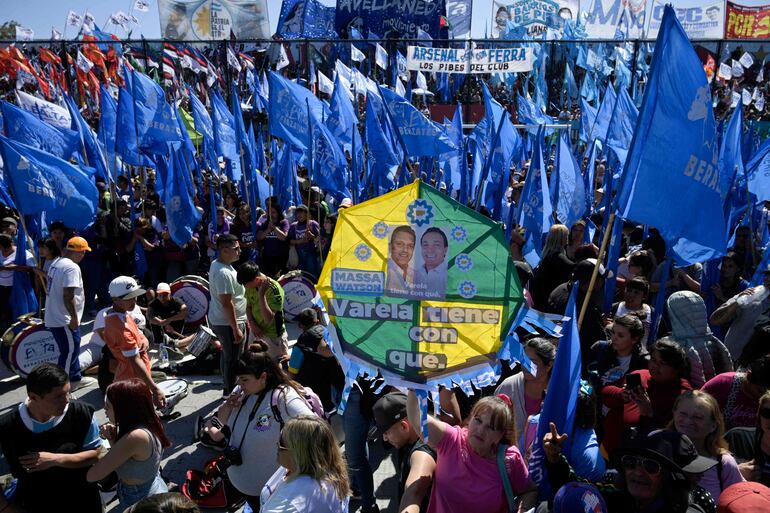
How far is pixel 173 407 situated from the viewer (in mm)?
5945

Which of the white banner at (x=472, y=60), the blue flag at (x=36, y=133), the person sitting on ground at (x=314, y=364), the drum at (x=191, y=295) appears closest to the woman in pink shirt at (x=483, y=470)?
the person sitting on ground at (x=314, y=364)

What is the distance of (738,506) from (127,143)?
10.5 metres

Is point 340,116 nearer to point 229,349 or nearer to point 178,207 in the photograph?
point 178,207

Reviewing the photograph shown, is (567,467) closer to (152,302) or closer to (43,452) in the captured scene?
(43,452)

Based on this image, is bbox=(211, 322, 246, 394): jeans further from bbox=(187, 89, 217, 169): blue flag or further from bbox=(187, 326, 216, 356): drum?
bbox=(187, 89, 217, 169): blue flag

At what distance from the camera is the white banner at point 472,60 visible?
1424 cm

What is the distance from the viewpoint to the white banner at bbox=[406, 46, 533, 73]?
1424cm

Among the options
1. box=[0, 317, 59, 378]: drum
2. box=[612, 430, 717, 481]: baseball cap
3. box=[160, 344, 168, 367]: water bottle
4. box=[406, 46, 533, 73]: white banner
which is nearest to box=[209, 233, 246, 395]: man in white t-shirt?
box=[160, 344, 168, 367]: water bottle

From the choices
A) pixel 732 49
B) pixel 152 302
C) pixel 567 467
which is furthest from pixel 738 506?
pixel 732 49

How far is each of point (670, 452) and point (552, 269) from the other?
12.3 feet

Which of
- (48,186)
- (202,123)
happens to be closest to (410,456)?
(48,186)

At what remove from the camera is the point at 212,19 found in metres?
35.8

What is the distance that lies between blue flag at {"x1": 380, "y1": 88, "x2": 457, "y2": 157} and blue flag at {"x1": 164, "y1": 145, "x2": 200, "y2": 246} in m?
3.33

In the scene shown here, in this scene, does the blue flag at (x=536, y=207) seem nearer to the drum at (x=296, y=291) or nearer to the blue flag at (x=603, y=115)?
the drum at (x=296, y=291)
